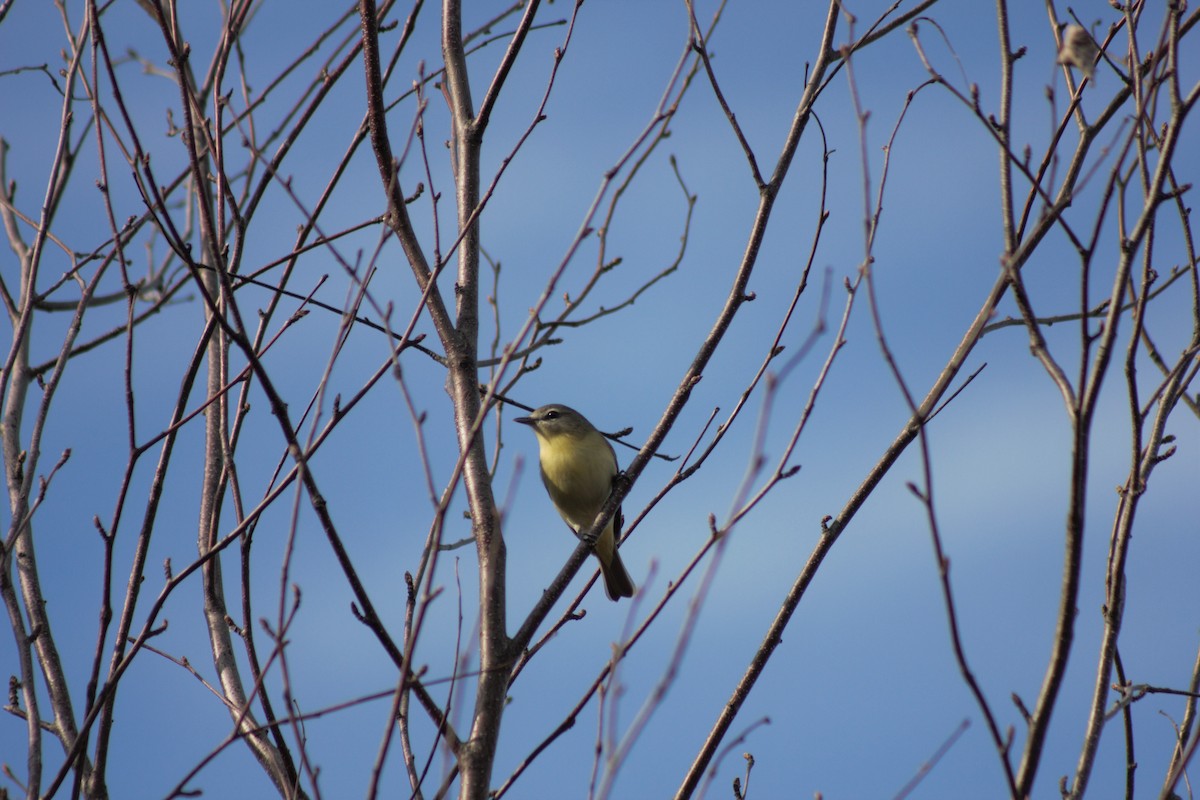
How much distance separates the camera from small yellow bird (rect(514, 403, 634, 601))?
7434 mm

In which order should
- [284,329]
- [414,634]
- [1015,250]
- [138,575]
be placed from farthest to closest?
[284,329], [138,575], [1015,250], [414,634]

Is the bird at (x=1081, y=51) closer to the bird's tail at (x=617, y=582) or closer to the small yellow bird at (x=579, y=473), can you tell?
the small yellow bird at (x=579, y=473)

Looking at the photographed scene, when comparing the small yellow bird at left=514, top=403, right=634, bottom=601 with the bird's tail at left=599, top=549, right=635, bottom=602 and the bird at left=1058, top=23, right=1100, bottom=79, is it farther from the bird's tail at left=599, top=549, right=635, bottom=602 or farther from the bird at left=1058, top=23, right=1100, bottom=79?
the bird at left=1058, top=23, right=1100, bottom=79

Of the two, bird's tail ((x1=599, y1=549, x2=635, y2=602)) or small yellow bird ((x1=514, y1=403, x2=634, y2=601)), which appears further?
bird's tail ((x1=599, y1=549, x2=635, y2=602))

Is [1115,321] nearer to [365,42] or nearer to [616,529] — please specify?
[365,42]

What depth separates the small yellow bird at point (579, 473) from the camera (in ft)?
24.4

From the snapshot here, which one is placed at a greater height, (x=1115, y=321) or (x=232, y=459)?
(x=232, y=459)

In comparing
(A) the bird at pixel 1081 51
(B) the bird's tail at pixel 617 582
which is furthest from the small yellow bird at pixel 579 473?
(A) the bird at pixel 1081 51

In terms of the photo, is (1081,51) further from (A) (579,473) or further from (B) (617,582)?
(B) (617,582)

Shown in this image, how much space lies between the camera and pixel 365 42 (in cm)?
327

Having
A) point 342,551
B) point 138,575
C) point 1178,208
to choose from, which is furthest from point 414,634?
point 1178,208

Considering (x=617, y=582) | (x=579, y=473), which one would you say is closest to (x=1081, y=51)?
(x=579, y=473)

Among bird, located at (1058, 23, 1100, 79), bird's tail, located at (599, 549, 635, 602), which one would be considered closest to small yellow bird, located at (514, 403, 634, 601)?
bird's tail, located at (599, 549, 635, 602)

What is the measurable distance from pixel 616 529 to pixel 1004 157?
5.12m
